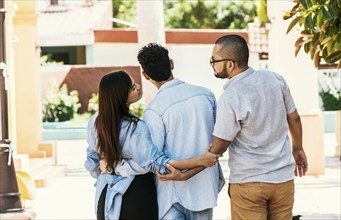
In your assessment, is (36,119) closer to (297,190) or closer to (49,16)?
(297,190)

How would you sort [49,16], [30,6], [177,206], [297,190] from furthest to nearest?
[49,16] < [30,6] < [297,190] < [177,206]

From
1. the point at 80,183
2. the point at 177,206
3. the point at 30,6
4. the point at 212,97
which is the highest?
the point at 30,6

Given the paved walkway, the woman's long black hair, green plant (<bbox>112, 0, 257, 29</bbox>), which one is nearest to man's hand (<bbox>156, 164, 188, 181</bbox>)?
the woman's long black hair

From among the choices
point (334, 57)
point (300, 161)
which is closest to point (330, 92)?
point (334, 57)

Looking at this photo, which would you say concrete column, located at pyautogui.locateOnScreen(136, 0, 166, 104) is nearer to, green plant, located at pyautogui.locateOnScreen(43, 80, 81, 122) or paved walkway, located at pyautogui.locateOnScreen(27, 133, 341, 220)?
paved walkway, located at pyautogui.locateOnScreen(27, 133, 341, 220)

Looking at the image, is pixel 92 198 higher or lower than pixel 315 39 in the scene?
lower

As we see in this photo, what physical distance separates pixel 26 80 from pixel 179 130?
50.4 feet

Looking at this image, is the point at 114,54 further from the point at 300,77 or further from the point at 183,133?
the point at 183,133

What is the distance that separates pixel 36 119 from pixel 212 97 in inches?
608

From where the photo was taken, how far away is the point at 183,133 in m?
6.14

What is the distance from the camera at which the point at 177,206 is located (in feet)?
20.1

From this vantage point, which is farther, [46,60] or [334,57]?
[46,60]

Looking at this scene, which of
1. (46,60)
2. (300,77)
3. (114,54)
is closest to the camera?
(300,77)

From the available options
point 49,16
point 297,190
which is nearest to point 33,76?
point 297,190
